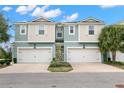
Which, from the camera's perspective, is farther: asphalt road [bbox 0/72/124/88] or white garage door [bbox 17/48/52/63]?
white garage door [bbox 17/48/52/63]

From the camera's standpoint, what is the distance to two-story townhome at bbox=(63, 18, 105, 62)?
34.0m

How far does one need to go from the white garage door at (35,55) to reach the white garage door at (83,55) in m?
2.35

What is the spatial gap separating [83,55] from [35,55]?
5338 millimetres

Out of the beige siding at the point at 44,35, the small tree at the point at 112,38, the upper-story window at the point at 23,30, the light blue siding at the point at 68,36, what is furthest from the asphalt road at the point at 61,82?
the upper-story window at the point at 23,30

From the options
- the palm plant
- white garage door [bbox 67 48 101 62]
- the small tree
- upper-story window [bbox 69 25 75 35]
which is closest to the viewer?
the palm plant

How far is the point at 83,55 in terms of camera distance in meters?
34.0

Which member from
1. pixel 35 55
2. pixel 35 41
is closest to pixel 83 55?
pixel 35 55

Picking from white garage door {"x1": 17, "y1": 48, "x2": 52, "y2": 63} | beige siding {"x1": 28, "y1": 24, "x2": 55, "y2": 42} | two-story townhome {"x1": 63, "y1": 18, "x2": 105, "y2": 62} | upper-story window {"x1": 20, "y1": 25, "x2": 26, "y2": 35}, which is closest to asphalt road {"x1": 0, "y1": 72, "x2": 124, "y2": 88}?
white garage door {"x1": 17, "y1": 48, "x2": 52, "y2": 63}

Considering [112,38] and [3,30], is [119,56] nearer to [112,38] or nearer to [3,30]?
[112,38]

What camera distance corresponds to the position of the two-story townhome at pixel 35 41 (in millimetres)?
34094

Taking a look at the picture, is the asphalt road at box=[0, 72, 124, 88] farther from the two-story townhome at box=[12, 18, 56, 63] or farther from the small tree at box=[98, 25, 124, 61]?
the two-story townhome at box=[12, 18, 56, 63]

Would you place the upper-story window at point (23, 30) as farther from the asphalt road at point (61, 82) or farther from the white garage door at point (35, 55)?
the asphalt road at point (61, 82)

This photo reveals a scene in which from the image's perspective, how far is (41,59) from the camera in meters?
34.0
